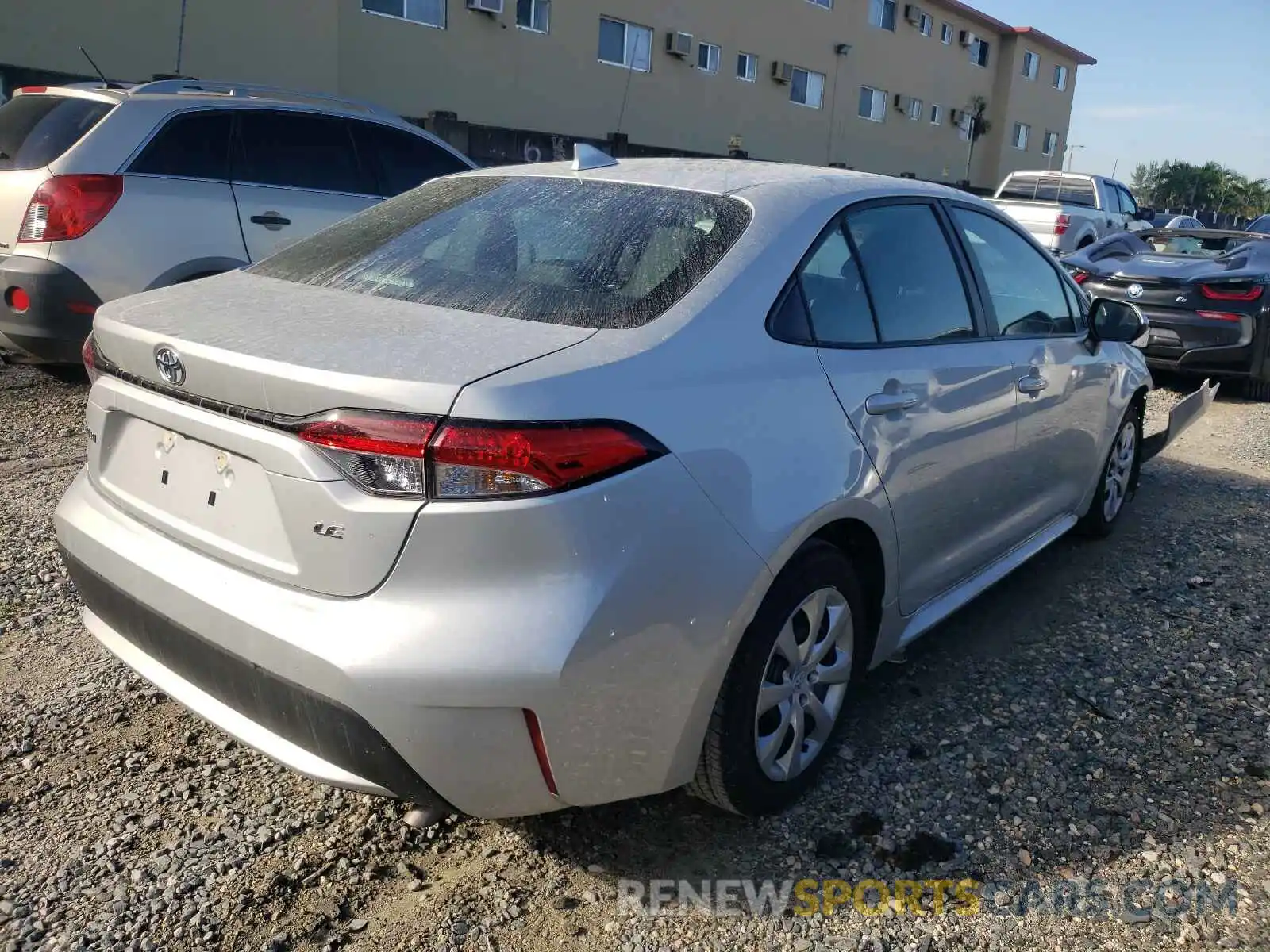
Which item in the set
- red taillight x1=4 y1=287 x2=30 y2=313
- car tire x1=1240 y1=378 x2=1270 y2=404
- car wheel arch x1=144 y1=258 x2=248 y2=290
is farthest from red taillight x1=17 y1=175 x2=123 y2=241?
car tire x1=1240 y1=378 x2=1270 y2=404

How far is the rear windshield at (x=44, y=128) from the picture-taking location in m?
5.33

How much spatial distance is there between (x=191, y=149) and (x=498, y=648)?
4865 mm

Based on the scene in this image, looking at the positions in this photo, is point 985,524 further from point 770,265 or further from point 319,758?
point 319,758

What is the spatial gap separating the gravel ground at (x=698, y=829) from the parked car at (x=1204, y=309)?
5447 mm

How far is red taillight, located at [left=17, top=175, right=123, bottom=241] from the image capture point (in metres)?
5.14

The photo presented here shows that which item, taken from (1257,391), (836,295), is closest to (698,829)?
(836,295)

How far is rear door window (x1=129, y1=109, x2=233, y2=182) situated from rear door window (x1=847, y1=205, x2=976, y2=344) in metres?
4.17

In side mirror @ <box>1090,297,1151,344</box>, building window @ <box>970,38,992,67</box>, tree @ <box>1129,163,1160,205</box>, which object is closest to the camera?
side mirror @ <box>1090,297,1151,344</box>

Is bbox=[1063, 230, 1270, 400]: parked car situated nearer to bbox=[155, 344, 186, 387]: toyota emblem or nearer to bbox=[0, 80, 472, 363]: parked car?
bbox=[0, 80, 472, 363]: parked car

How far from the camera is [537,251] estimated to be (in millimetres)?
2676

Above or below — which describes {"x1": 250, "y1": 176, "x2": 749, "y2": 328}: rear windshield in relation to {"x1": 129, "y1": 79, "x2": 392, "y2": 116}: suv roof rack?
below

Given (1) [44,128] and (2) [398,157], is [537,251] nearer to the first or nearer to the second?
(1) [44,128]

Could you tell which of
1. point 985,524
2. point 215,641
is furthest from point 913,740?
point 215,641

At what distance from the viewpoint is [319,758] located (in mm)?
2111
